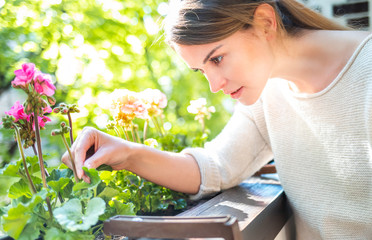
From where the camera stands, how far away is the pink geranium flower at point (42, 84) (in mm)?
777

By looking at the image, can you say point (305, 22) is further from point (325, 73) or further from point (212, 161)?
point (212, 161)

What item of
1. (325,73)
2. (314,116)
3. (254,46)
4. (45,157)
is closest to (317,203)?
(314,116)

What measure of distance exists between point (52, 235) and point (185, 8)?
740 millimetres

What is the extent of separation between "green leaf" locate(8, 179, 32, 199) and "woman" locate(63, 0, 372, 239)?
0.53ft

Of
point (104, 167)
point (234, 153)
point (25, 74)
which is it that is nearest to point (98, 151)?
point (104, 167)

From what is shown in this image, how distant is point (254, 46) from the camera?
1203 millimetres

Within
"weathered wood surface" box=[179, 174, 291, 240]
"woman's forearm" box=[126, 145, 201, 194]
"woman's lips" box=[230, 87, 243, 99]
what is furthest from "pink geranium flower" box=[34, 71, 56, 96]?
"woman's lips" box=[230, 87, 243, 99]

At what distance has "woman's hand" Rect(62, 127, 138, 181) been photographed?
89 cm

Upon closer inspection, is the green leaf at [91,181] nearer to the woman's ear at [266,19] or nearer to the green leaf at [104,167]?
the green leaf at [104,167]

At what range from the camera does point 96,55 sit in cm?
256

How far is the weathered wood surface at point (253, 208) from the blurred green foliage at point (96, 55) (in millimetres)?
841

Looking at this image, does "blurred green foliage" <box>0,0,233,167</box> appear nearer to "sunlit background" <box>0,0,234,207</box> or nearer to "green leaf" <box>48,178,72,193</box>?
"sunlit background" <box>0,0,234,207</box>

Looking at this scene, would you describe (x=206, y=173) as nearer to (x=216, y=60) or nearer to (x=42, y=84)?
(x=216, y=60)

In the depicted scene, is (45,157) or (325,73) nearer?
(45,157)
